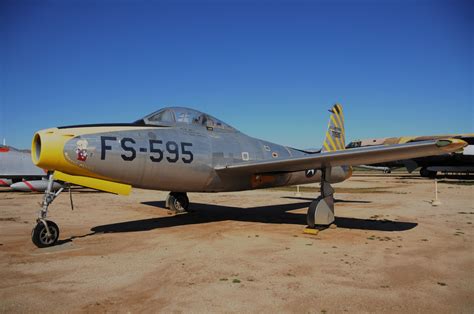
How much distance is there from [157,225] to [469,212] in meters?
11.9

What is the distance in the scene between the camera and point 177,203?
1316 centimetres

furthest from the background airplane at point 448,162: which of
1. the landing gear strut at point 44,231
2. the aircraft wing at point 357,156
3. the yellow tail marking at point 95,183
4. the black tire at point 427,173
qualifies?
the landing gear strut at point 44,231

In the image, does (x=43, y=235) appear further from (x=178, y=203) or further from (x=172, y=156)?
(x=178, y=203)

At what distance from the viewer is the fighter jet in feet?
24.8

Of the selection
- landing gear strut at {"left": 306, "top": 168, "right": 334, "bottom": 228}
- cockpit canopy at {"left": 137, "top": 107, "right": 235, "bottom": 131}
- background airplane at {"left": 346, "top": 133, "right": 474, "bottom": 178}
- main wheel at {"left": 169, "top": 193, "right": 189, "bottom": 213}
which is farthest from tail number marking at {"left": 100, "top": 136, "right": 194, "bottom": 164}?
background airplane at {"left": 346, "top": 133, "right": 474, "bottom": 178}

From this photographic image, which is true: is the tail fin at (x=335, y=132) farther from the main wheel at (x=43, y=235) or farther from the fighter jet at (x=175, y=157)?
the main wheel at (x=43, y=235)

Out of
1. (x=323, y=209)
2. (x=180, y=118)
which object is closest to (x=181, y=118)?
(x=180, y=118)

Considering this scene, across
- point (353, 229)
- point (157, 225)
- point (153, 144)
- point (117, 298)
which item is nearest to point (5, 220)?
point (157, 225)

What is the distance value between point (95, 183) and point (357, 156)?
21.8ft

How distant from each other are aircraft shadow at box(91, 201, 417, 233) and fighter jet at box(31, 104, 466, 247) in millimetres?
1331

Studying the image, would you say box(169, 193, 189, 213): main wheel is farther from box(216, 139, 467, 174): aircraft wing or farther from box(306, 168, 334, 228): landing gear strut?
box(306, 168, 334, 228): landing gear strut

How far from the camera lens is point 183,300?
4535 millimetres

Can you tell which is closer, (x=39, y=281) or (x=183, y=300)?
(x=183, y=300)

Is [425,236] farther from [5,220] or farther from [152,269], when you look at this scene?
[5,220]
